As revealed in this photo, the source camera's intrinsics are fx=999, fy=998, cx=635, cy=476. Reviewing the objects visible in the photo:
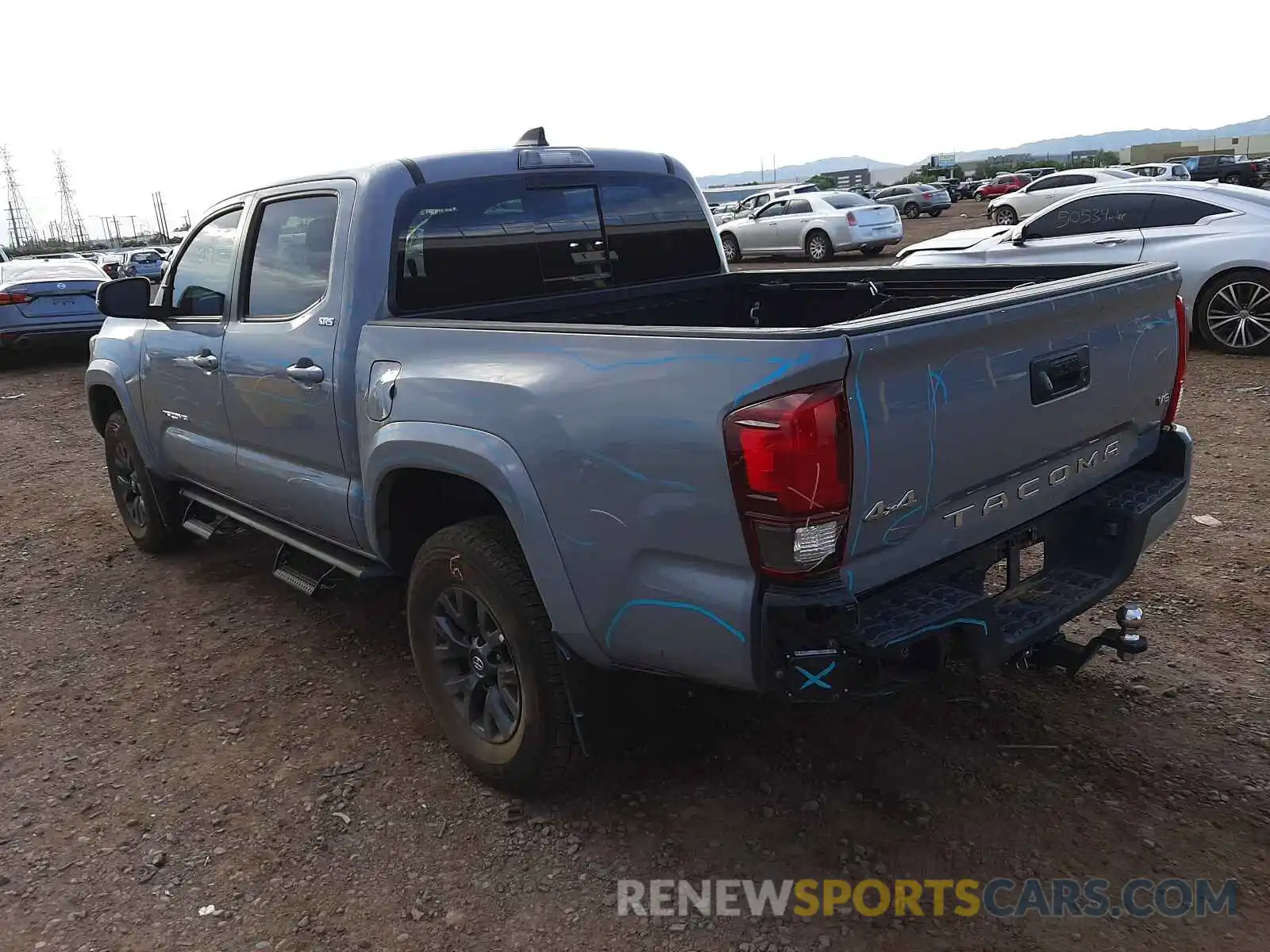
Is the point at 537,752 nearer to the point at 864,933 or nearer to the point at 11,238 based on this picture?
the point at 864,933

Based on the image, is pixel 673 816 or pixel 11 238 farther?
pixel 11 238

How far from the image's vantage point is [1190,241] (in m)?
8.90

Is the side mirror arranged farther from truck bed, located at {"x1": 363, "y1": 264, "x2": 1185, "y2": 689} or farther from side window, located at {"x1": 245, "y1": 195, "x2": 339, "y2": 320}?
truck bed, located at {"x1": 363, "y1": 264, "x2": 1185, "y2": 689}

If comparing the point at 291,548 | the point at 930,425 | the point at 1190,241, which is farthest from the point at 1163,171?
the point at 930,425

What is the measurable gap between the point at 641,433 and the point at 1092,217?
8.87 m

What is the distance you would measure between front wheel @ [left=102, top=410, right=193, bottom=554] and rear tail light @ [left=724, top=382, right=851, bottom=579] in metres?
4.14

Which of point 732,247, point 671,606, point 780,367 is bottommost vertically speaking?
point 732,247

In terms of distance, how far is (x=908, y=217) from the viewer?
131ft

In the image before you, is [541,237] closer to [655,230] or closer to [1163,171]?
[655,230]

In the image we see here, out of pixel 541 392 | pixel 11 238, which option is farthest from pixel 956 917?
pixel 11 238

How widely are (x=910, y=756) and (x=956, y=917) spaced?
2.39ft

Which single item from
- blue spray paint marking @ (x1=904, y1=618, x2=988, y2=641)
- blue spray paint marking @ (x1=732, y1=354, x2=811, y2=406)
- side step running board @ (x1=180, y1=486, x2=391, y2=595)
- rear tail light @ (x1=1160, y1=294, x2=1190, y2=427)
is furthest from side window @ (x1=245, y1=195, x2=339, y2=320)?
rear tail light @ (x1=1160, y1=294, x2=1190, y2=427)

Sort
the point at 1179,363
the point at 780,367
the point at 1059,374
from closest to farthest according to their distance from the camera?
1. the point at 780,367
2. the point at 1059,374
3. the point at 1179,363

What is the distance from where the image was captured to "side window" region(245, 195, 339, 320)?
369 centimetres
